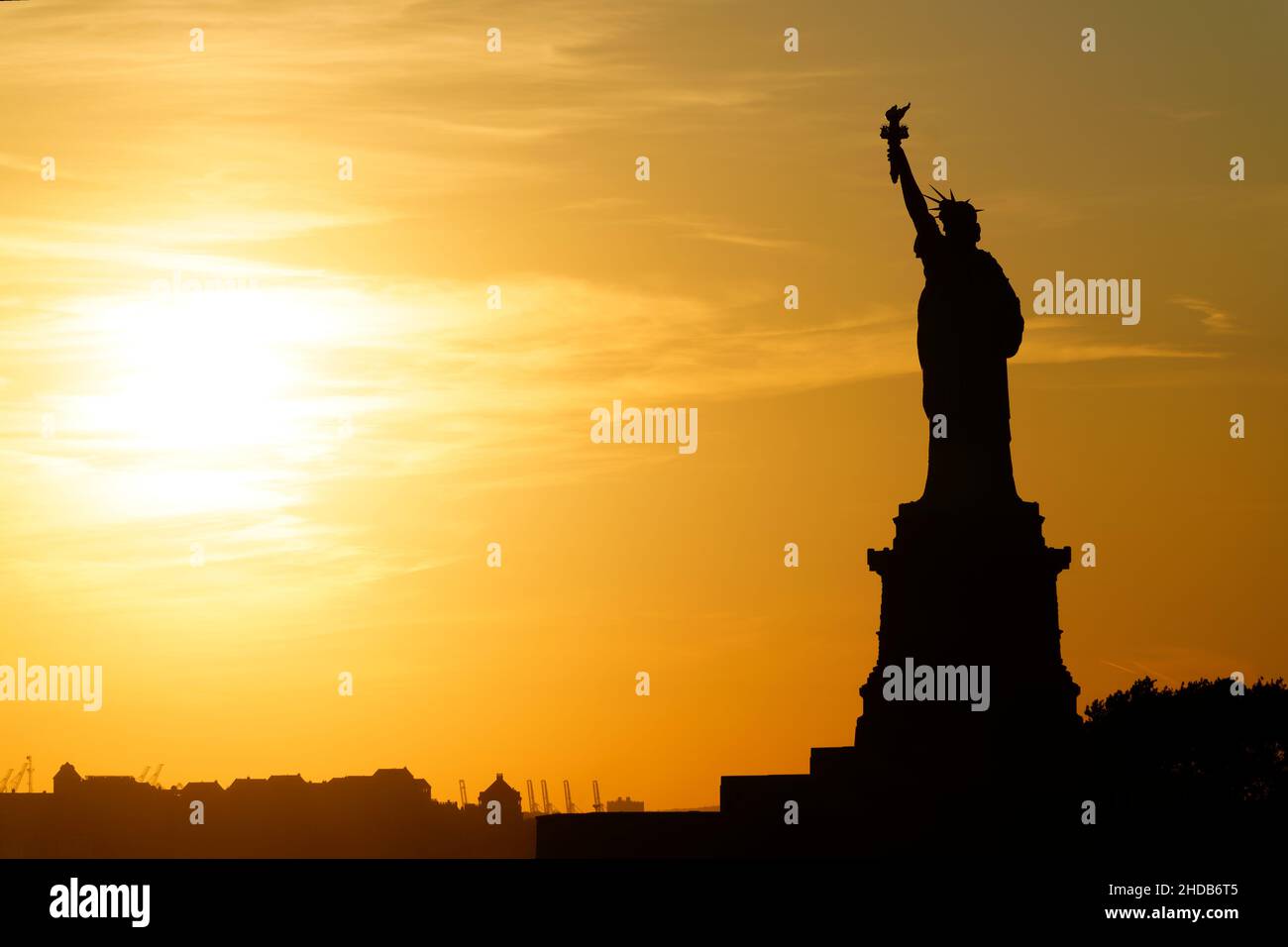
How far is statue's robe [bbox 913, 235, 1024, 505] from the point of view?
47969 mm

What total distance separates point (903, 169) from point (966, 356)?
3.48 meters

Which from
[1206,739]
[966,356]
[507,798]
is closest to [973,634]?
[966,356]

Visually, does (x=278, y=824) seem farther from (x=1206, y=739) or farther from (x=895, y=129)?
(x=895, y=129)

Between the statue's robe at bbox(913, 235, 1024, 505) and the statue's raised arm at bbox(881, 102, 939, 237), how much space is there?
1.58 feet

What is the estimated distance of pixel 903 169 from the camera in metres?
47.3

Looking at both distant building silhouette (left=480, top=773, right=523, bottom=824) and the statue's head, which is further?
distant building silhouette (left=480, top=773, right=523, bottom=824)

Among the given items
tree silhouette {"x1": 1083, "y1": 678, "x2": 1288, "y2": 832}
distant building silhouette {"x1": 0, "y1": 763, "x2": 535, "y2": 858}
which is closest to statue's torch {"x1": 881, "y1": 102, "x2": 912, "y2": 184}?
tree silhouette {"x1": 1083, "y1": 678, "x2": 1288, "y2": 832}

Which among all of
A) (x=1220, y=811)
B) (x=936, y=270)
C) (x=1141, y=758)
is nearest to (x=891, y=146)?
(x=936, y=270)

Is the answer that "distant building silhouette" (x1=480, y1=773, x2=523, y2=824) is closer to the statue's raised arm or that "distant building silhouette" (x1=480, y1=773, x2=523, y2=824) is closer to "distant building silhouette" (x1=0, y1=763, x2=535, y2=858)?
"distant building silhouette" (x1=0, y1=763, x2=535, y2=858)

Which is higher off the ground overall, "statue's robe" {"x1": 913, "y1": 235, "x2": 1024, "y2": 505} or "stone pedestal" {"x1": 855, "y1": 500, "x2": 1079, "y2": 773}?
"statue's robe" {"x1": 913, "y1": 235, "x2": 1024, "y2": 505}

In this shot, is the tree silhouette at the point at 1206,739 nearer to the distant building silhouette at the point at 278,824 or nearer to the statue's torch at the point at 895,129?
the statue's torch at the point at 895,129

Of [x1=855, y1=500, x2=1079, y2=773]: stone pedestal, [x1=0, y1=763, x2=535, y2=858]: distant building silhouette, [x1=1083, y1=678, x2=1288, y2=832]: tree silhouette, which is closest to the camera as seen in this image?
[x1=855, y1=500, x2=1079, y2=773]: stone pedestal
